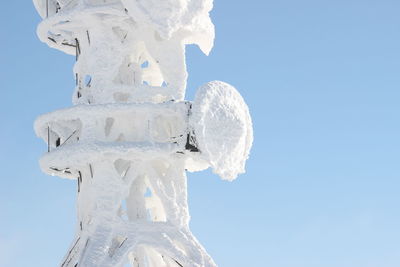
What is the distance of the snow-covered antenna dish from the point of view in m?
33.7

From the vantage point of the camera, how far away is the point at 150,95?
35188 millimetres

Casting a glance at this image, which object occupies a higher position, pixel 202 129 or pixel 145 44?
pixel 145 44

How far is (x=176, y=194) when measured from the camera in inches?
1367

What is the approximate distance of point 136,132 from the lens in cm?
3484

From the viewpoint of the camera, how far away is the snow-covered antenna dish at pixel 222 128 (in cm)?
3369

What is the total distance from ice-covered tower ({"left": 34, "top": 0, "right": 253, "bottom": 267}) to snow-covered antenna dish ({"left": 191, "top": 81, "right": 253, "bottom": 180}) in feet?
0.11

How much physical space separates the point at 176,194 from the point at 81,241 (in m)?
3.56

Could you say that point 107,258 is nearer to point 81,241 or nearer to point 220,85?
point 81,241

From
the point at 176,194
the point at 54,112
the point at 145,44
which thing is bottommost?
the point at 176,194

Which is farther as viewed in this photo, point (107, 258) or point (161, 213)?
point (161, 213)

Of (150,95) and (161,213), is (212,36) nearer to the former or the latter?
(150,95)

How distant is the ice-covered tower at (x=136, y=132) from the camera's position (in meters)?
33.8

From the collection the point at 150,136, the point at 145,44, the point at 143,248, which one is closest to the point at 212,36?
the point at 145,44

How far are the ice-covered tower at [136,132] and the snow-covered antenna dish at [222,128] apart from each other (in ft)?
0.11
